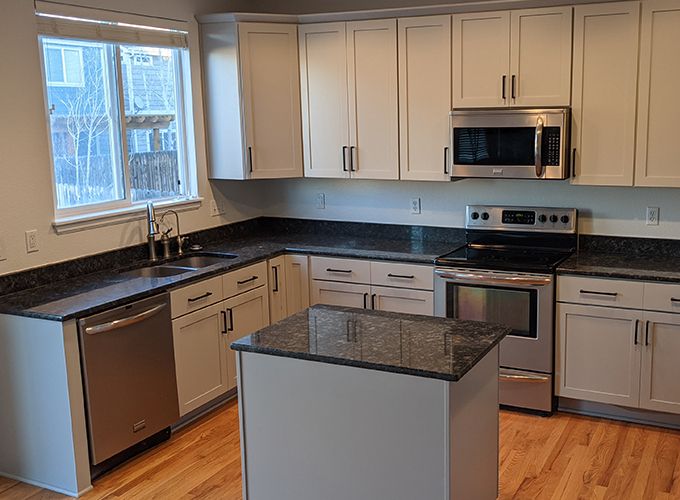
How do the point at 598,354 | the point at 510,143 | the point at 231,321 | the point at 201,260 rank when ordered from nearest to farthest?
the point at 598,354, the point at 510,143, the point at 231,321, the point at 201,260

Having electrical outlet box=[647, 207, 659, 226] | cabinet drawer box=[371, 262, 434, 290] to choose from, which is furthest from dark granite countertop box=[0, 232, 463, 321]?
electrical outlet box=[647, 207, 659, 226]

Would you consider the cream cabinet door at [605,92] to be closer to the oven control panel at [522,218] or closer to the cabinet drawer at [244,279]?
the oven control panel at [522,218]

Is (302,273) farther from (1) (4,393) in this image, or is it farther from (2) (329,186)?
(1) (4,393)

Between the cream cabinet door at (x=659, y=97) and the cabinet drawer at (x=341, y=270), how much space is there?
164cm

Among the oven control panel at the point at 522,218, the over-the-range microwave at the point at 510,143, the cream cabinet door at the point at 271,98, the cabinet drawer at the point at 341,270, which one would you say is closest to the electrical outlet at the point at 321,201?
the cream cabinet door at the point at 271,98

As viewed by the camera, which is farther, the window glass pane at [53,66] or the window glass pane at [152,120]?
the window glass pane at [152,120]

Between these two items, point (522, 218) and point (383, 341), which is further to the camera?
point (522, 218)

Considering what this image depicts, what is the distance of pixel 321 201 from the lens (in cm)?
544

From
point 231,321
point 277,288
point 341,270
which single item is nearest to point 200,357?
point 231,321

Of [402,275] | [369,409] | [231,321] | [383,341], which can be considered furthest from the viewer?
[402,275]

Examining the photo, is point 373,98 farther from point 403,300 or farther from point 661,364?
point 661,364

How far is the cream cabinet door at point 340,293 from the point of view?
4758mm

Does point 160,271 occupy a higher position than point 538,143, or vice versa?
point 538,143

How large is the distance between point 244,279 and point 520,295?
1.60 meters
